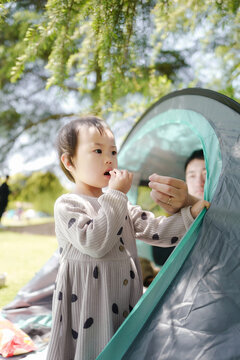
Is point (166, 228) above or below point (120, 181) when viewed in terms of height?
below

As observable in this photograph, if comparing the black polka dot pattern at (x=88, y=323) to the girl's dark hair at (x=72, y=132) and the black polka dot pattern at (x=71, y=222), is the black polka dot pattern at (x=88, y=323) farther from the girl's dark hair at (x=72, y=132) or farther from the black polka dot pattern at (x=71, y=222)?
the girl's dark hair at (x=72, y=132)

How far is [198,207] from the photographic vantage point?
40.2 inches

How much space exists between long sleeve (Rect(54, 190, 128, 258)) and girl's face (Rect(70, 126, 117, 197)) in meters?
0.12

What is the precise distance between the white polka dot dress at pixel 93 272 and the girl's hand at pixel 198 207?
0.02 metres

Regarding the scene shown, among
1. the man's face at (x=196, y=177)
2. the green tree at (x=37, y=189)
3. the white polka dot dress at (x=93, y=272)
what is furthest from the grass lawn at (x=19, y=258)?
the man's face at (x=196, y=177)

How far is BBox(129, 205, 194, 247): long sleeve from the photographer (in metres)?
1.04

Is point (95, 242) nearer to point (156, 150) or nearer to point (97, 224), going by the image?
point (97, 224)

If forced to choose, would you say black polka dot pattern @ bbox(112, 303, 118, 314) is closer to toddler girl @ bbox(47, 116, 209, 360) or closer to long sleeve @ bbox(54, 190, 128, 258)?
toddler girl @ bbox(47, 116, 209, 360)

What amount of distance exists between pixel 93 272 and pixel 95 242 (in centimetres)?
11

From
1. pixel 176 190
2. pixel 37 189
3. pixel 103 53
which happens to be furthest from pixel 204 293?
pixel 37 189

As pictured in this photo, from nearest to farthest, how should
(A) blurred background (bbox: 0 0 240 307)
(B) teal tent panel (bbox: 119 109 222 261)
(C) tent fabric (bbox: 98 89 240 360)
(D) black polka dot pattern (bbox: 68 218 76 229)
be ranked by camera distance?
(C) tent fabric (bbox: 98 89 240 360) < (D) black polka dot pattern (bbox: 68 218 76 229) < (A) blurred background (bbox: 0 0 240 307) < (B) teal tent panel (bbox: 119 109 222 261)

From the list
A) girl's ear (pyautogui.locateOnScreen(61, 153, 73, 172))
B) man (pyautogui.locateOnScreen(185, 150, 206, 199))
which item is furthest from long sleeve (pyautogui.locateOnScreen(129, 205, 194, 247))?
man (pyautogui.locateOnScreen(185, 150, 206, 199))

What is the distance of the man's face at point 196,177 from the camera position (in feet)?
6.30

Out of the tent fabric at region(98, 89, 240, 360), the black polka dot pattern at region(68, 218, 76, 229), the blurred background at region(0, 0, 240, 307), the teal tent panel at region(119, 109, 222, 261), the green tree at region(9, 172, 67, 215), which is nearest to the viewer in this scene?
the tent fabric at region(98, 89, 240, 360)
